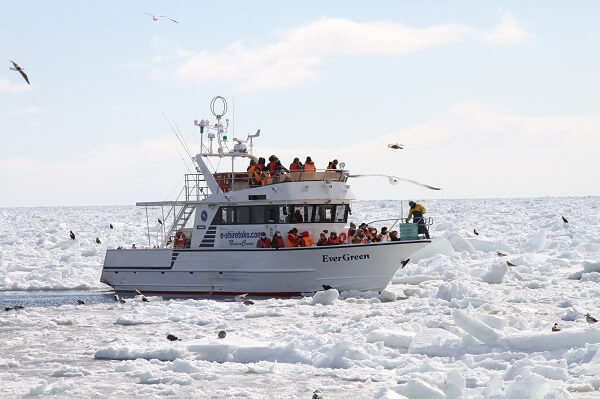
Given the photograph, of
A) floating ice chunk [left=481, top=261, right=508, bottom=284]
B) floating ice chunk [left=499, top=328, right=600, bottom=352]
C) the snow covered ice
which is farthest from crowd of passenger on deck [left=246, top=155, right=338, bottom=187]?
floating ice chunk [left=499, top=328, right=600, bottom=352]

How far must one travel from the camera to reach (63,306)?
21984mm

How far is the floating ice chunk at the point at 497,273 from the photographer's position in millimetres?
24156

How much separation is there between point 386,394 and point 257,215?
1397 cm

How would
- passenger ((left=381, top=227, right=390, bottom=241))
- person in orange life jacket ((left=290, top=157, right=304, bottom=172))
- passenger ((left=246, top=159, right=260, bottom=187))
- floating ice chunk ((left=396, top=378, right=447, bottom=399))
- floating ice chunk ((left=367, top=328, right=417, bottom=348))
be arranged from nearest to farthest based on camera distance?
floating ice chunk ((left=396, top=378, right=447, bottom=399)) < floating ice chunk ((left=367, top=328, right=417, bottom=348)) < passenger ((left=381, top=227, right=390, bottom=241)) < person in orange life jacket ((left=290, top=157, right=304, bottom=172)) < passenger ((left=246, top=159, right=260, bottom=187))

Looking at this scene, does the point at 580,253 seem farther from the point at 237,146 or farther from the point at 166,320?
the point at 166,320

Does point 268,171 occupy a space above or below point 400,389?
above

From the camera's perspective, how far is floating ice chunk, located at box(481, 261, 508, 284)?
24.2 m

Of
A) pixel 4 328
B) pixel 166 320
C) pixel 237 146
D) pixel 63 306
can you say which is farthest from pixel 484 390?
pixel 237 146

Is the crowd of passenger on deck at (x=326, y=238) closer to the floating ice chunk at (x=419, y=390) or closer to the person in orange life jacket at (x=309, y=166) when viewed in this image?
the person in orange life jacket at (x=309, y=166)

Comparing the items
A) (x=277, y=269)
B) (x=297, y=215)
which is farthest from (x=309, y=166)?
(x=277, y=269)

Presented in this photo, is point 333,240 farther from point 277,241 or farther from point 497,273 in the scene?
point 497,273

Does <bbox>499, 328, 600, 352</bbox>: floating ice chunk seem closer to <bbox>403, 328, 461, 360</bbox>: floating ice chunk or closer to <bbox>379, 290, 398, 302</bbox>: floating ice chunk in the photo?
<bbox>403, 328, 461, 360</bbox>: floating ice chunk

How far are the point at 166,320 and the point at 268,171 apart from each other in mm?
6853

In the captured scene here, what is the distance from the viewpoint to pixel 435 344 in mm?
13422
